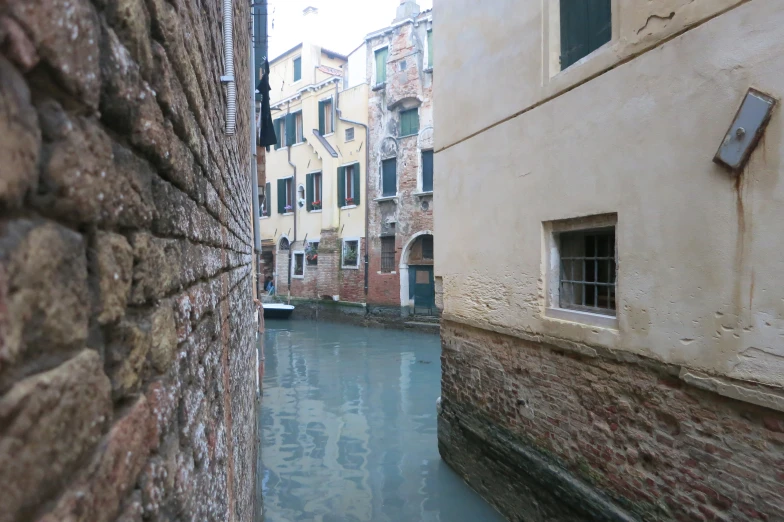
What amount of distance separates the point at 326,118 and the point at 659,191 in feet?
61.7

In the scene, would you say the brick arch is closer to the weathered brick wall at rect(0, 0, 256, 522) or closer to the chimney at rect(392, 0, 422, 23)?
the chimney at rect(392, 0, 422, 23)

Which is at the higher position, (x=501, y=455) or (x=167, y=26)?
(x=167, y=26)

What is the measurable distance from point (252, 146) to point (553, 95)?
13.0 ft

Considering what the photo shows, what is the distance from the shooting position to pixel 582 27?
4.23m

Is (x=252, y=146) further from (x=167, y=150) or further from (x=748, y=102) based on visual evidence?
(x=167, y=150)

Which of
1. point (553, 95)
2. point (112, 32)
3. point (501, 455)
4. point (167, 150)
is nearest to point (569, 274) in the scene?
point (553, 95)

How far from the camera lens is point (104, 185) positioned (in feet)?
2.46

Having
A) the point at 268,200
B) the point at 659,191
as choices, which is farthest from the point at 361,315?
the point at 659,191

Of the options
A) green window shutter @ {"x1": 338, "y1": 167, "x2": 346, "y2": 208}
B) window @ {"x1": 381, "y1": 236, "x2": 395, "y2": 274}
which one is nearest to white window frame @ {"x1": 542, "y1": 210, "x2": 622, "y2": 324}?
window @ {"x1": 381, "y1": 236, "x2": 395, "y2": 274}

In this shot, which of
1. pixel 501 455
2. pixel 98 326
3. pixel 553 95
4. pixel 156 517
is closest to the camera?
pixel 98 326

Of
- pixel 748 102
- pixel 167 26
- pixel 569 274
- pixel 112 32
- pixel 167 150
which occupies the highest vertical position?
pixel 748 102

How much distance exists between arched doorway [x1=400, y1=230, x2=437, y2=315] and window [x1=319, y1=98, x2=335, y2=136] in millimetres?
5965

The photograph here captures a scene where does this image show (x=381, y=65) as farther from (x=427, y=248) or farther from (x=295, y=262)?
(x=295, y=262)

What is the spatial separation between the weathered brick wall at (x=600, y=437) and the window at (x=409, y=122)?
12.9 meters
